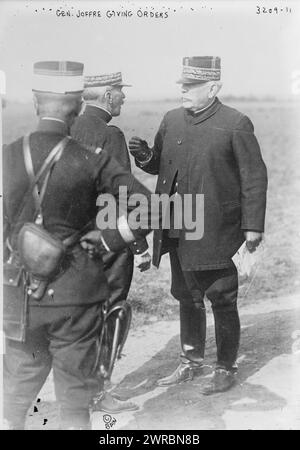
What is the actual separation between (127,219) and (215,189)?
107cm

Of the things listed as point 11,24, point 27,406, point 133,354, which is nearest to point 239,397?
point 133,354

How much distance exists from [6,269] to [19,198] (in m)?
0.41

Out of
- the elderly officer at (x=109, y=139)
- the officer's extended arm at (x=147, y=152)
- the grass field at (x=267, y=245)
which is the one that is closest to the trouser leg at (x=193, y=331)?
the elderly officer at (x=109, y=139)

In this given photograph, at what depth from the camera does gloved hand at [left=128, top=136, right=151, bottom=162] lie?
4922 millimetres

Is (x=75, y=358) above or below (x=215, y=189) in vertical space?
below

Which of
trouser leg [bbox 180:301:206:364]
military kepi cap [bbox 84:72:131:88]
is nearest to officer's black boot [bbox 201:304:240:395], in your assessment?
trouser leg [bbox 180:301:206:364]

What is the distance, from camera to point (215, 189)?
15.8ft

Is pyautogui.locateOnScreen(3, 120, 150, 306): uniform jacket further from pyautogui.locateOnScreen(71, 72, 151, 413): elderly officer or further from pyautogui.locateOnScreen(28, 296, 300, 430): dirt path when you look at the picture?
pyautogui.locateOnScreen(28, 296, 300, 430): dirt path

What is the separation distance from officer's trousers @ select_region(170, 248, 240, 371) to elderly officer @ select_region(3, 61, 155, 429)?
3.75 feet

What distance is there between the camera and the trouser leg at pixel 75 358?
12.6 feet

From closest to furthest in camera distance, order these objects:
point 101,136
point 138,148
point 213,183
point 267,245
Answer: point 101,136, point 213,183, point 138,148, point 267,245

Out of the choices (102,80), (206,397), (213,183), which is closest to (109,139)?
(102,80)

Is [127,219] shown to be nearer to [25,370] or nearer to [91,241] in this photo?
[91,241]

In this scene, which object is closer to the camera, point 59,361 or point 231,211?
point 59,361
